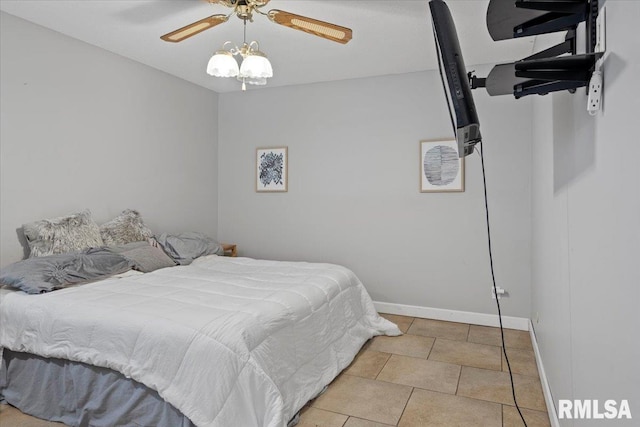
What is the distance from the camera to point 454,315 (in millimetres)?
3994

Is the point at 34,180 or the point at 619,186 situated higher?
the point at 34,180

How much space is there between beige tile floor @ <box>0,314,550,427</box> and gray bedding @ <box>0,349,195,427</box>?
84 mm

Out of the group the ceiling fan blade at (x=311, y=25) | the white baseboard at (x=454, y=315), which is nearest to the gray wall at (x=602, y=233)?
the ceiling fan blade at (x=311, y=25)

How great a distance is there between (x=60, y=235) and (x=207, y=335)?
5.99ft

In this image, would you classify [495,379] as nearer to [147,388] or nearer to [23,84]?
[147,388]

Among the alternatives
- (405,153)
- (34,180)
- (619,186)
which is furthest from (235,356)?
(405,153)

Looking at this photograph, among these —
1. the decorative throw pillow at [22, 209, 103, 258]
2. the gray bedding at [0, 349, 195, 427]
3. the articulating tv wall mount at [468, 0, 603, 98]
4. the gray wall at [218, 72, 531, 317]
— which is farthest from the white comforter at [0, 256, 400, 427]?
the articulating tv wall mount at [468, 0, 603, 98]

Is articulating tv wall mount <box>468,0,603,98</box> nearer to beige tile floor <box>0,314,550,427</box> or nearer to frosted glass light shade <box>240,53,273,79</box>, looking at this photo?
frosted glass light shade <box>240,53,273,79</box>

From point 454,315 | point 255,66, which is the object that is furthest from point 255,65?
point 454,315

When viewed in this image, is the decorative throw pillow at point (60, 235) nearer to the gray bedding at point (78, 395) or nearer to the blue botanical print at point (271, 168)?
the gray bedding at point (78, 395)

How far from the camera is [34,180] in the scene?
3.06 metres

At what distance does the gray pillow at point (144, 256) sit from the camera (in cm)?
318

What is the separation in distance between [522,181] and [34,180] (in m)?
4.21

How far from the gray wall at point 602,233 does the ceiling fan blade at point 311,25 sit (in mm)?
1261
